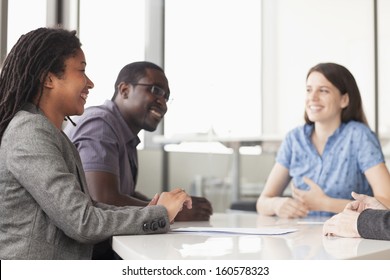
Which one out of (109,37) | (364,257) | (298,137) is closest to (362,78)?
(109,37)

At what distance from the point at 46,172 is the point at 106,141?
32.9 inches

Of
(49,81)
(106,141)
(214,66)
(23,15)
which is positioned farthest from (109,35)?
(49,81)

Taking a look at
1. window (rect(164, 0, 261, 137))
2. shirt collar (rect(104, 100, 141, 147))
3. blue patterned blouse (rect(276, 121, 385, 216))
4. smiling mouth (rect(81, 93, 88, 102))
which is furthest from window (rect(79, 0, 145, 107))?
smiling mouth (rect(81, 93, 88, 102))

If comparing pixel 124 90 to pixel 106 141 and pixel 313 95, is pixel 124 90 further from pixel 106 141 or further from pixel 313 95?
pixel 313 95

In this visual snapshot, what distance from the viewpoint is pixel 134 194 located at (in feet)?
8.11

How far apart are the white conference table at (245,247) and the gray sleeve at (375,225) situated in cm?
2

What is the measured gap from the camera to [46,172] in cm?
135

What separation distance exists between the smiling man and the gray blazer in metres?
0.30

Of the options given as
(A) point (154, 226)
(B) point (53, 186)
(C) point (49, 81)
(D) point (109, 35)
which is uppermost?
(D) point (109, 35)

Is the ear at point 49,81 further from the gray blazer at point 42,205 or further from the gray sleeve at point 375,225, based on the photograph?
the gray sleeve at point 375,225

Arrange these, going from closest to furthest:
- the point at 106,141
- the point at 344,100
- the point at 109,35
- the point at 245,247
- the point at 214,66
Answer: the point at 245,247 < the point at 106,141 < the point at 344,100 < the point at 109,35 < the point at 214,66

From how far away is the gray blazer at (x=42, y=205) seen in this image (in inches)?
53.0

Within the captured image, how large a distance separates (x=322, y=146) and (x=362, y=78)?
264cm

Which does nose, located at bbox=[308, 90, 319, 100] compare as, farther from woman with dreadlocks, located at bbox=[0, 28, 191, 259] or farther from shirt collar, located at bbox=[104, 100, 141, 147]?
woman with dreadlocks, located at bbox=[0, 28, 191, 259]
